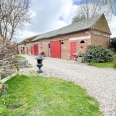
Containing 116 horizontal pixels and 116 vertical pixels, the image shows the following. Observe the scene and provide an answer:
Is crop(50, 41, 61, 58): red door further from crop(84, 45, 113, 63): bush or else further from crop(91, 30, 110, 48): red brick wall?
crop(84, 45, 113, 63): bush

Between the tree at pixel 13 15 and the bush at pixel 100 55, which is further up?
the tree at pixel 13 15

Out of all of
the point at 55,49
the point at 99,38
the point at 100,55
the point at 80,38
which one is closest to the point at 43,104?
the point at 100,55

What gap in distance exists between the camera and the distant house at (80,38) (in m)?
14.2

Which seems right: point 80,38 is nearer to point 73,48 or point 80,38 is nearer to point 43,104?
point 73,48

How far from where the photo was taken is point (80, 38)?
14.8 meters

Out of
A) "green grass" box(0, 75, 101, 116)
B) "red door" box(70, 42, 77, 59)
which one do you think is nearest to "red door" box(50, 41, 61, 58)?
"red door" box(70, 42, 77, 59)

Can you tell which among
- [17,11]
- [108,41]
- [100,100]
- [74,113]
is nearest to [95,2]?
[74,113]

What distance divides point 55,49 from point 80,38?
544 cm

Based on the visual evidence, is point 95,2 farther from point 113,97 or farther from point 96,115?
point 113,97

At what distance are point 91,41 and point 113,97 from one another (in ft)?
33.2

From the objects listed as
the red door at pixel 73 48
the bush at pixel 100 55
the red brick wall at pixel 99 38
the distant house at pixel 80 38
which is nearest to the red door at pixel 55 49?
the distant house at pixel 80 38

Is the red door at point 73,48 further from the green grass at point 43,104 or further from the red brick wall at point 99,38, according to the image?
the green grass at point 43,104

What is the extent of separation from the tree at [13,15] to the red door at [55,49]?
541cm

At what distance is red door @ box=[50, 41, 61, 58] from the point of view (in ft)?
61.0
